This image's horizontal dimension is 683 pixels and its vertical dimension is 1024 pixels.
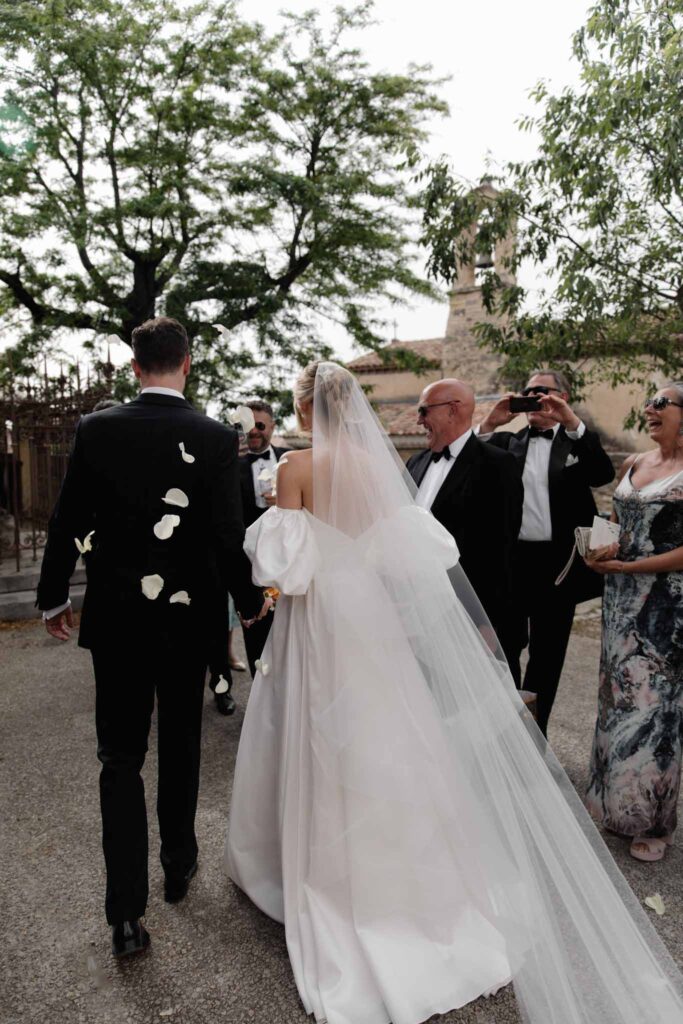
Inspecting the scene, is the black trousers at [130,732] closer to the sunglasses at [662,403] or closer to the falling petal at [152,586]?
the falling petal at [152,586]

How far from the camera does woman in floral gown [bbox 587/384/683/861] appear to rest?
132 inches

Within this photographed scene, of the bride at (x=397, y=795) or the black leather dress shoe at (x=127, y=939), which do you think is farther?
the black leather dress shoe at (x=127, y=939)

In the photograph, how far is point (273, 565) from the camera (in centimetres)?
257

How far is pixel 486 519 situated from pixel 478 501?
96 mm

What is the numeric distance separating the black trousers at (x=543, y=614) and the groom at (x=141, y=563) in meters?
2.02

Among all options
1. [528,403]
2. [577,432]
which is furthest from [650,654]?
[528,403]

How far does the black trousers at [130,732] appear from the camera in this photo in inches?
100

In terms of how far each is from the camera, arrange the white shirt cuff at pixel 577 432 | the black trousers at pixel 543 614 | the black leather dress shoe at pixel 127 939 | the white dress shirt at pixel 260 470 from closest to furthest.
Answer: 1. the black leather dress shoe at pixel 127 939
2. the white shirt cuff at pixel 577 432
3. the black trousers at pixel 543 614
4. the white dress shirt at pixel 260 470

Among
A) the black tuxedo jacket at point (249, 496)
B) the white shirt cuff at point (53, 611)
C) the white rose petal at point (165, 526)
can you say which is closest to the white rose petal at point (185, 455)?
the white rose petal at point (165, 526)

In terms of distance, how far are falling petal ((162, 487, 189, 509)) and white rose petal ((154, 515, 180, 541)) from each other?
50 mm

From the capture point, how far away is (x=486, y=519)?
11.6 feet

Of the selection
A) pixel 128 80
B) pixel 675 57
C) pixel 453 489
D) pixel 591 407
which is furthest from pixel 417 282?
pixel 453 489

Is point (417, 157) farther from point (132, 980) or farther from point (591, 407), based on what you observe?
point (591, 407)


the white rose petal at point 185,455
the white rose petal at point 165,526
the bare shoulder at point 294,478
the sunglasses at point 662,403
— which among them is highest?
the sunglasses at point 662,403
